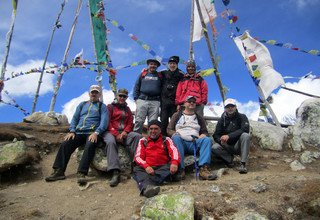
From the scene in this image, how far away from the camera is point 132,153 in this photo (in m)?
7.93

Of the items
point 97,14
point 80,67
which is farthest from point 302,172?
point 80,67

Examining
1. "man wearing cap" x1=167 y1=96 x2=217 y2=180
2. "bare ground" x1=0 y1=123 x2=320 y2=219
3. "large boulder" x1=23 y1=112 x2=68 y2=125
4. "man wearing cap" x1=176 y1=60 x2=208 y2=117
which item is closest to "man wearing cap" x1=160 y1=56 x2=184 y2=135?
"man wearing cap" x1=176 y1=60 x2=208 y2=117

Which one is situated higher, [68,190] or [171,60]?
[171,60]

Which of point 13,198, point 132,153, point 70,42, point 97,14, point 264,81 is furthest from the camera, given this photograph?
point 70,42

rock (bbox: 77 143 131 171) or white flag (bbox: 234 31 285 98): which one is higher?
white flag (bbox: 234 31 285 98)

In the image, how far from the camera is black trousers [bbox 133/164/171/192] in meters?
6.37

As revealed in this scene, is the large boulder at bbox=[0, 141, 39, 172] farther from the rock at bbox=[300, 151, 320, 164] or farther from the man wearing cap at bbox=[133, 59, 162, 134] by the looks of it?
the rock at bbox=[300, 151, 320, 164]

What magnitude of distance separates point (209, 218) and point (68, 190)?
349cm

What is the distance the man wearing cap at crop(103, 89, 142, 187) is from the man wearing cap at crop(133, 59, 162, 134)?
1.54 ft

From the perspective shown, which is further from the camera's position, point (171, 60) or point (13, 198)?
point (171, 60)

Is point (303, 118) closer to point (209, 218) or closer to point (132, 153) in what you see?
point (132, 153)

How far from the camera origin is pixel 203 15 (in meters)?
11.9

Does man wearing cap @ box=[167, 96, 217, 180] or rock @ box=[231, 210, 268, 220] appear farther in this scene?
man wearing cap @ box=[167, 96, 217, 180]

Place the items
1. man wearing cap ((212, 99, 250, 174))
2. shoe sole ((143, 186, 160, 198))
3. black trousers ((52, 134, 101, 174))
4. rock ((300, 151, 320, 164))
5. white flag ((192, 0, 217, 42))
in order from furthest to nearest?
white flag ((192, 0, 217, 42)) < rock ((300, 151, 320, 164)) < man wearing cap ((212, 99, 250, 174)) < black trousers ((52, 134, 101, 174)) < shoe sole ((143, 186, 160, 198))
